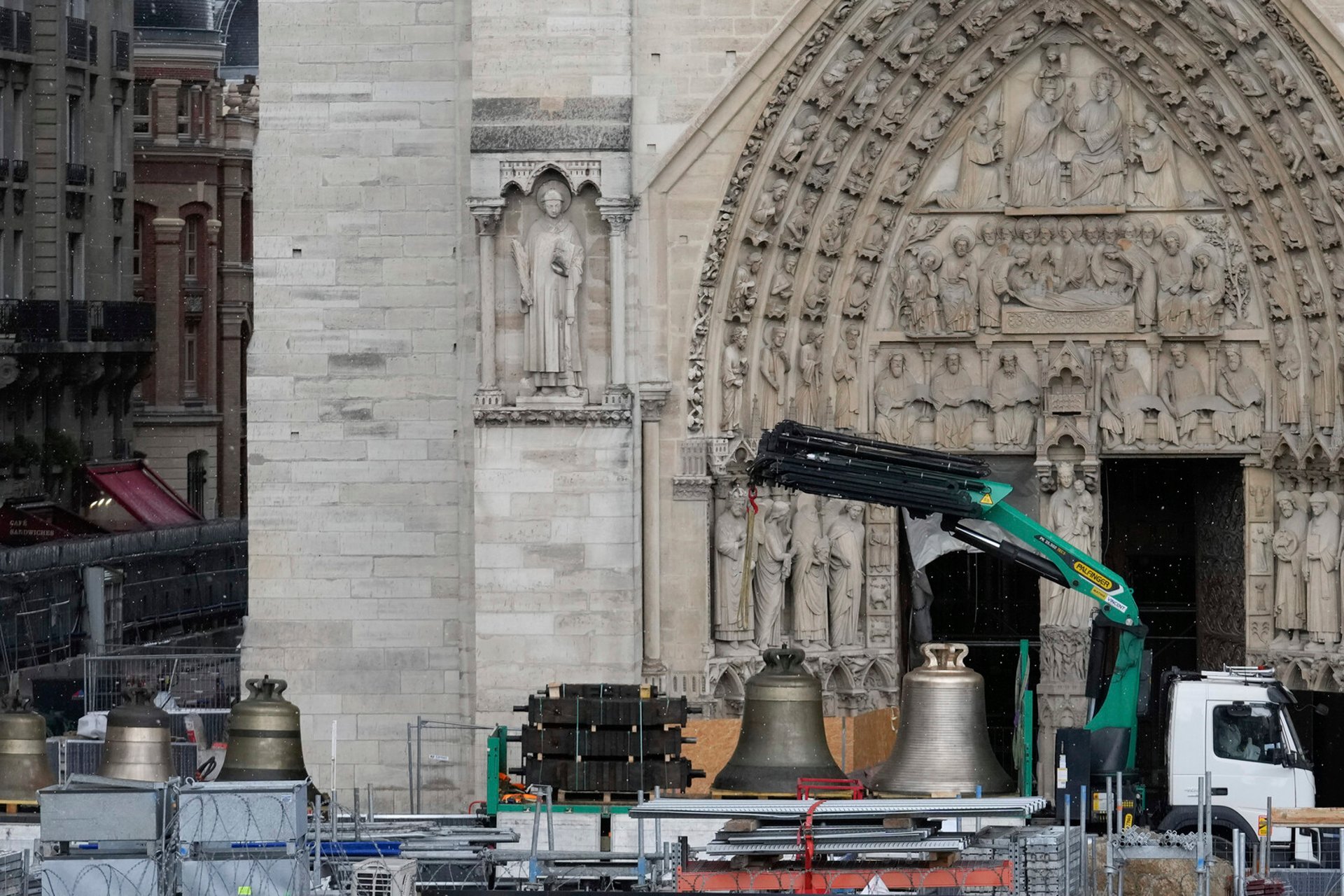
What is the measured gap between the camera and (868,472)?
23578 mm

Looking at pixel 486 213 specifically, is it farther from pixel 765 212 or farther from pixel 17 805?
pixel 17 805

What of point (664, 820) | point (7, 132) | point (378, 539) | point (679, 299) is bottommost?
point (664, 820)

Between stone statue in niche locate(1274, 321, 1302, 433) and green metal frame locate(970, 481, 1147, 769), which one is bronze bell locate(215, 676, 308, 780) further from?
stone statue in niche locate(1274, 321, 1302, 433)

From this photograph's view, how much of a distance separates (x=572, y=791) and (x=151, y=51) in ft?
134

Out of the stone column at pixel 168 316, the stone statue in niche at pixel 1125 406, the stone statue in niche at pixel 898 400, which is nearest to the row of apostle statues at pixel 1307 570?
the stone statue in niche at pixel 1125 406

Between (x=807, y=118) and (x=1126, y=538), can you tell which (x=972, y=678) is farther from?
(x=1126, y=538)

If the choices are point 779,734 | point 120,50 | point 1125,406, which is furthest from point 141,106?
point 779,734

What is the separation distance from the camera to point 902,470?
23.6m

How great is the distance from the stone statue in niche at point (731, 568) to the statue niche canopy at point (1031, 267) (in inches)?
1.3

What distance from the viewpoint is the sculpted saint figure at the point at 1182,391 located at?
27312 mm

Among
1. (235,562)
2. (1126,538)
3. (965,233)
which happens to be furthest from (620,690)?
(235,562)

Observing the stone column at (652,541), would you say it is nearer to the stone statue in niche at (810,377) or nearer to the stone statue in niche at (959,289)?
the stone statue in niche at (810,377)

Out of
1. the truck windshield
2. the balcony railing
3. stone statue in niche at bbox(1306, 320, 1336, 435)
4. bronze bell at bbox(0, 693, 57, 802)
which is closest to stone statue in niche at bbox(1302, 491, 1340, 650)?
stone statue in niche at bbox(1306, 320, 1336, 435)

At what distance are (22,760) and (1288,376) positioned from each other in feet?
36.2
